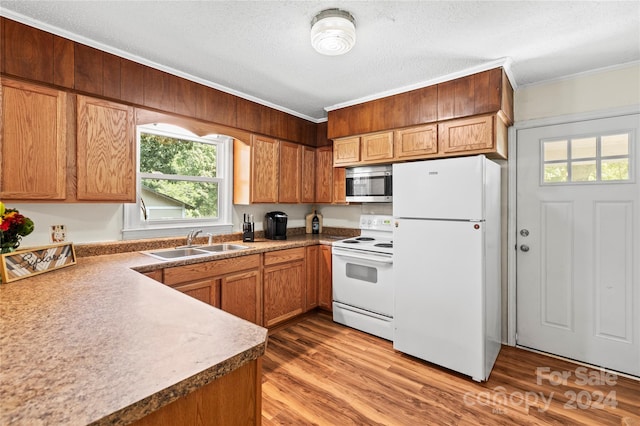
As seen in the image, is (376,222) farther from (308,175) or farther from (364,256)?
(308,175)

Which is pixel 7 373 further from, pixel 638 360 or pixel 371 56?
pixel 638 360

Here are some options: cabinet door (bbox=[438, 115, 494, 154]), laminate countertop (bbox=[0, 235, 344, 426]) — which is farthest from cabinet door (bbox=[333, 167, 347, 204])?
laminate countertop (bbox=[0, 235, 344, 426])

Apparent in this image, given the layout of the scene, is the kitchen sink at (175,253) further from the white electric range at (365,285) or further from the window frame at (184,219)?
the white electric range at (365,285)

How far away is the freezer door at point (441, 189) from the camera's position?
218 cm

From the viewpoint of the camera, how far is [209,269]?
243 cm

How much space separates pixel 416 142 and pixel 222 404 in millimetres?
2560

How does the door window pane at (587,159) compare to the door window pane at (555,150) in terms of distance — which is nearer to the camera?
the door window pane at (587,159)

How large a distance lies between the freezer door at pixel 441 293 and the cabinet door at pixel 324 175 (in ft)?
4.46

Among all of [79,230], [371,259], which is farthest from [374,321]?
[79,230]

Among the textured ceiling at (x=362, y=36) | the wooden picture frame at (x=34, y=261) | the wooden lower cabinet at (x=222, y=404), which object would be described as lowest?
the wooden lower cabinet at (x=222, y=404)

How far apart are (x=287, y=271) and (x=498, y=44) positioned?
260cm

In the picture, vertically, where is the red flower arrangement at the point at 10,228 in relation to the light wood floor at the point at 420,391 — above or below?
above

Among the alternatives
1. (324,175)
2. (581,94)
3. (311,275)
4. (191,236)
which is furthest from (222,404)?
(581,94)

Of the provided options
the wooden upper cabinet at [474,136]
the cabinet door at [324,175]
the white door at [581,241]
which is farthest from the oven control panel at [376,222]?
the white door at [581,241]
